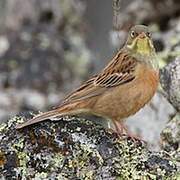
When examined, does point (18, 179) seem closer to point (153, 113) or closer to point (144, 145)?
point (144, 145)

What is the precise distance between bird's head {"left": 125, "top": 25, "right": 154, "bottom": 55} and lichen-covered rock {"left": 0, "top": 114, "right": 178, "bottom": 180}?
1.19m

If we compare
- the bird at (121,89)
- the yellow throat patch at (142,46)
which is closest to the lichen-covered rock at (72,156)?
the bird at (121,89)

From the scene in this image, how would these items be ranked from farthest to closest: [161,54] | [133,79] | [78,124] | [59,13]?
[59,13], [161,54], [133,79], [78,124]

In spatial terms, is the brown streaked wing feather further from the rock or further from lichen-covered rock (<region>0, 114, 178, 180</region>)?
lichen-covered rock (<region>0, 114, 178, 180</region>)

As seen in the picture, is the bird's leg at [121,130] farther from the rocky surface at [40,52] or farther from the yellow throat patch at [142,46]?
the rocky surface at [40,52]

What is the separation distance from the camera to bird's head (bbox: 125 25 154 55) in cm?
704

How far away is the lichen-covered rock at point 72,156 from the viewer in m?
5.84

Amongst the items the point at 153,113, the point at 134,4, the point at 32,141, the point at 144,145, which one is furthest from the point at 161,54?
the point at 32,141

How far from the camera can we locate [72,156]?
233 inches

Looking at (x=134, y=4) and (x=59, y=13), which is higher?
(x=59, y=13)

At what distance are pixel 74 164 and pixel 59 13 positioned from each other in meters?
7.49

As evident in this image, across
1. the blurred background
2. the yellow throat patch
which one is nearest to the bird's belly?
the yellow throat patch

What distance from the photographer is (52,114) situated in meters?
6.36

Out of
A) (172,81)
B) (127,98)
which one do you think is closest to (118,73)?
(127,98)
